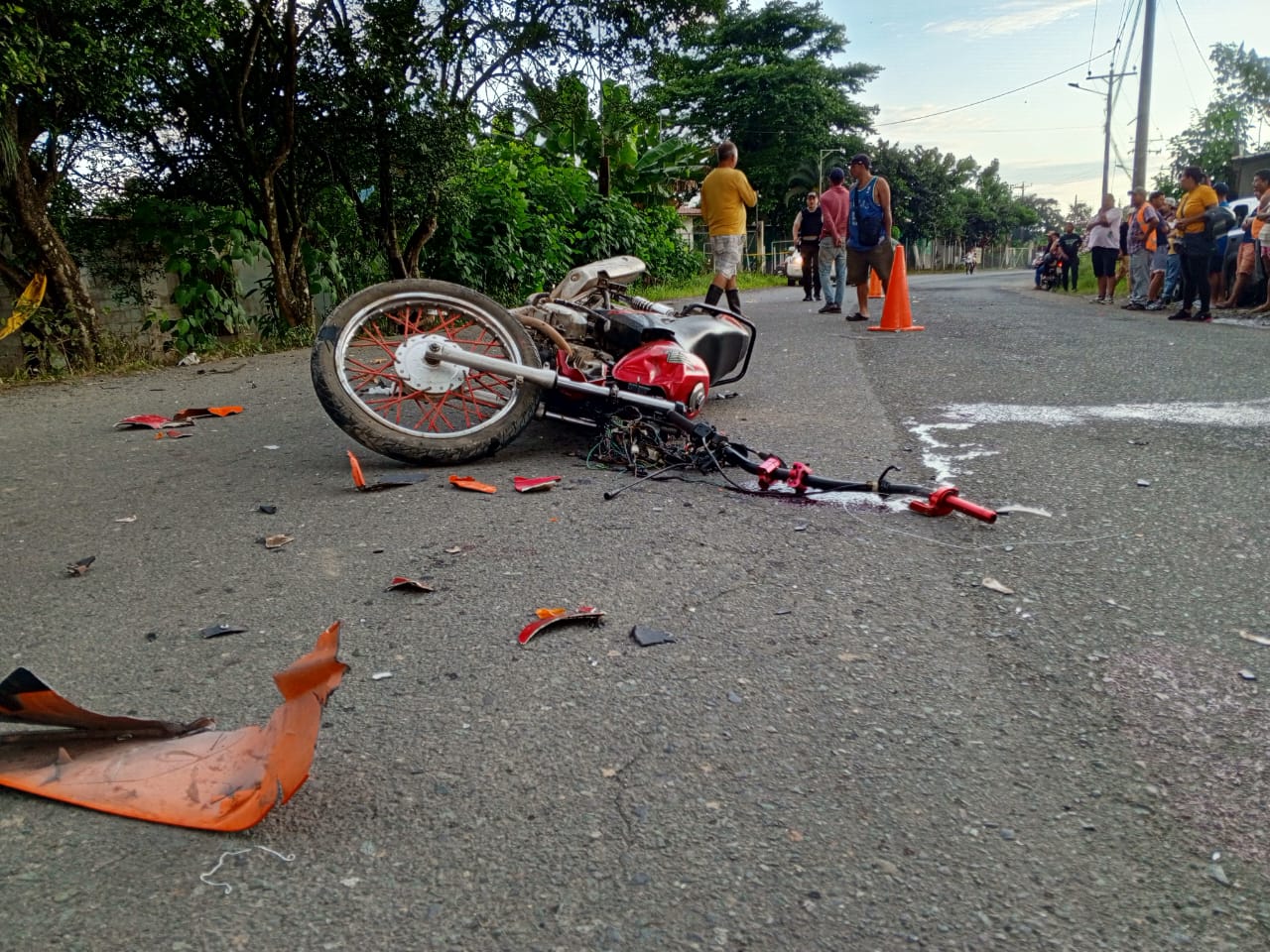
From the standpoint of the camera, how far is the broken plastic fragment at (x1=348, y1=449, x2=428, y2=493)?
12.3 feet

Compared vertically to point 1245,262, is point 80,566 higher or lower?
lower

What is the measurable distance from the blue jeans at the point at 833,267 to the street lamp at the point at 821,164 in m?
33.7

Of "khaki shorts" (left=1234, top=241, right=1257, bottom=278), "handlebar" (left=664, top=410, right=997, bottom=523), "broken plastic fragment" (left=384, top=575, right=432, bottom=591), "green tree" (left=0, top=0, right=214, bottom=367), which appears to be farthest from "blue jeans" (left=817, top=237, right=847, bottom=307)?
"broken plastic fragment" (left=384, top=575, right=432, bottom=591)

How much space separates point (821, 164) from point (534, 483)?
144ft

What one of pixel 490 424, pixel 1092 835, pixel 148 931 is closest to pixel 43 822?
pixel 148 931

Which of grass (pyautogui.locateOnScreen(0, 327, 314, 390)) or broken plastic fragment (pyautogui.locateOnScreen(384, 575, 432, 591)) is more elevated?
grass (pyautogui.locateOnScreen(0, 327, 314, 390))

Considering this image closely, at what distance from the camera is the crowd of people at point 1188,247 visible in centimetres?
1046

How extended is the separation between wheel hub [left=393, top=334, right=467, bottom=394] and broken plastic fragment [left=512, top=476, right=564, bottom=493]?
54 cm

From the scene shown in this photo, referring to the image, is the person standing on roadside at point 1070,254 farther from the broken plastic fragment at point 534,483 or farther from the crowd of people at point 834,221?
the broken plastic fragment at point 534,483

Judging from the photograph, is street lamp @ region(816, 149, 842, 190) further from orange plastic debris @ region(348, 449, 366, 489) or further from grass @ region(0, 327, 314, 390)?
orange plastic debris @ region(348, 449, 366, 489)

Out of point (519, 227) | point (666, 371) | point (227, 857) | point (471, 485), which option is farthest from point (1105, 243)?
point (227, 857)

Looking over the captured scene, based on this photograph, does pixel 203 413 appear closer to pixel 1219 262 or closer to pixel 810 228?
pixel 810 228

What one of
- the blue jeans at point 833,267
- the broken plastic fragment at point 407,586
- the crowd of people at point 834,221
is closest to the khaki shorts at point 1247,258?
the crowd of people at point 834,221

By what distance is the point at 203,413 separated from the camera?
220 inches
